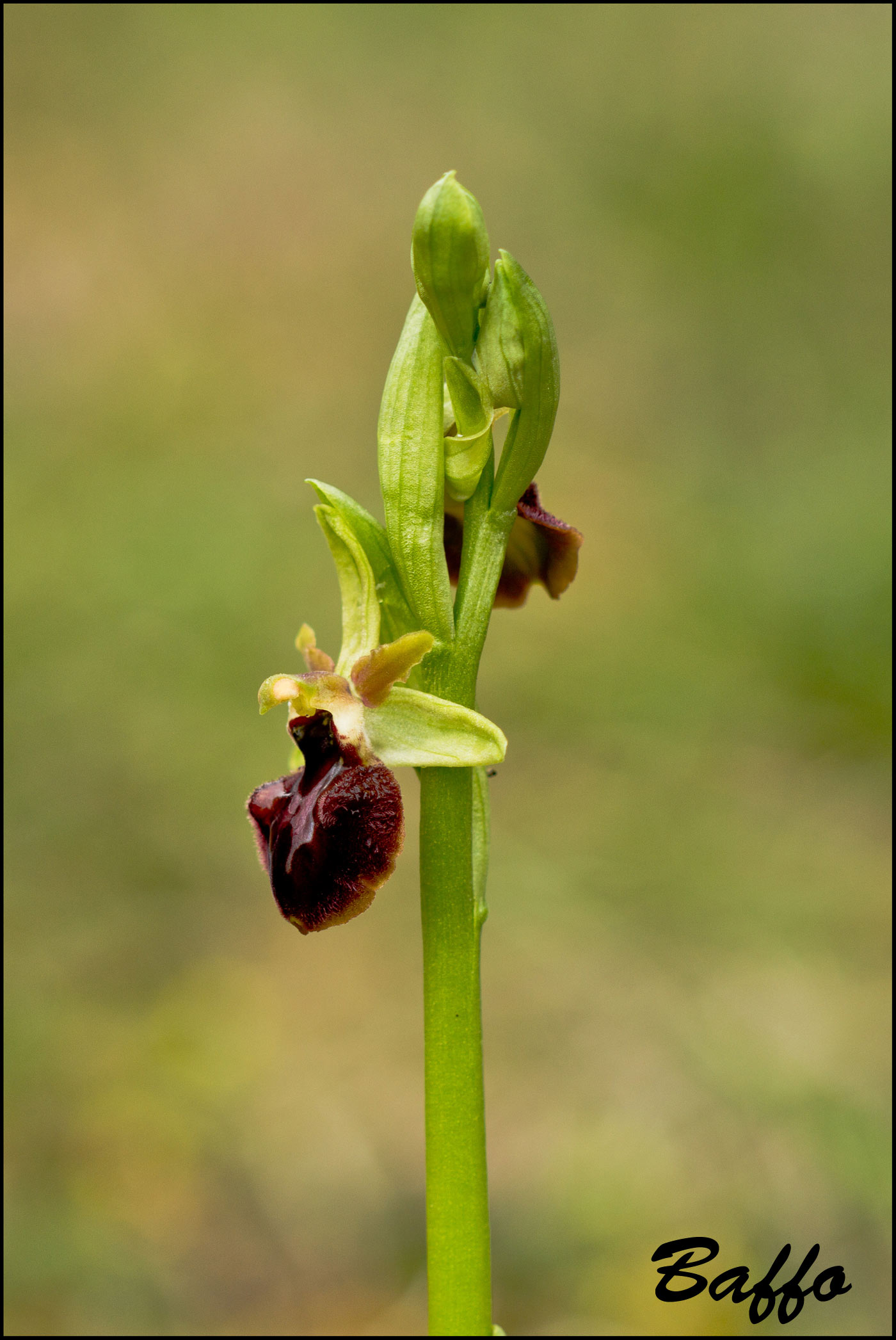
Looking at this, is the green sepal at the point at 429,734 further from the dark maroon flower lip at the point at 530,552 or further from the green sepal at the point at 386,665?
the dark maroon flower lip at the point at 530,552

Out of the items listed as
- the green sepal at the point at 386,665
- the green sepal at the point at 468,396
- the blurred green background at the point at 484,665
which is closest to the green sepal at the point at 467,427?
the green sepal at the point at 468,396

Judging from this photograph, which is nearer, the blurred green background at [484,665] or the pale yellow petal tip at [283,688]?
the pale yellow petal tip at [283,688]

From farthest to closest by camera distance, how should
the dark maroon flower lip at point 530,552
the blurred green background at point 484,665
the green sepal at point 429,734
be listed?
the blurred green background at point 484,665 → the dark maroon flower lip at point 530,552 → the green sepal at point 429,734

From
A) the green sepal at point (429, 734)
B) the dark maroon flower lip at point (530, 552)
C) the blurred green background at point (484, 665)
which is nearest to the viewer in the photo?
the green sepal at point (429, 734)

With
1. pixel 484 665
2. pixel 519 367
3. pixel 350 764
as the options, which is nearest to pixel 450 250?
pixel 519 367

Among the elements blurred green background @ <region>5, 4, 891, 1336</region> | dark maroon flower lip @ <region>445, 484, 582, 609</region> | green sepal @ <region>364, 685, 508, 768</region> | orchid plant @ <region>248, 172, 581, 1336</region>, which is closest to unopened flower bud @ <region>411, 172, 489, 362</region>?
orchid plant @ <region>248, 172, 581, 1336</region>

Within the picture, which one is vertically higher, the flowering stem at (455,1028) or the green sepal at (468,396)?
the green sepal at (468,396)

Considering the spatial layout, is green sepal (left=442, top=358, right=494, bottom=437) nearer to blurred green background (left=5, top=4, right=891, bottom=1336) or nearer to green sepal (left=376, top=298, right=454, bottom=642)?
green sepal (left=376, top=298, right=454, bottom=642)
